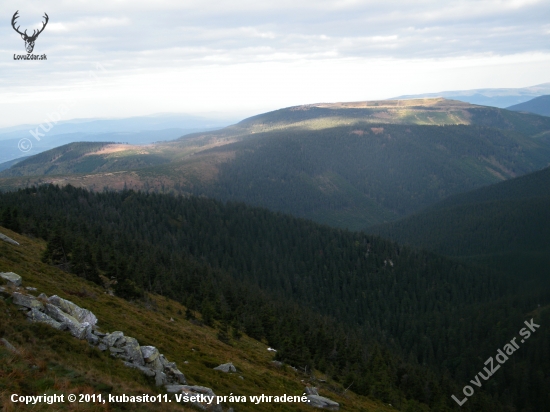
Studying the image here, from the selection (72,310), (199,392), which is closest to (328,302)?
(72,310)

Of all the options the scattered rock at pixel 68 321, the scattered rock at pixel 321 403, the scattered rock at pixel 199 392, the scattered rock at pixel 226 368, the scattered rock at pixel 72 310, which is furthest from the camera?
the scattered rock at pixel 321 403

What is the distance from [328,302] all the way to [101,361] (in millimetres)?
161600

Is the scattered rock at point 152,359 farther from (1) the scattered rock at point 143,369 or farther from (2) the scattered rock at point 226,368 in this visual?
(2) the scattered rock at point 226,368

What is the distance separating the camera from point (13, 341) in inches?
958

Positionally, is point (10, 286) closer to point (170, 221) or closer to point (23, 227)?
point (23, 227)

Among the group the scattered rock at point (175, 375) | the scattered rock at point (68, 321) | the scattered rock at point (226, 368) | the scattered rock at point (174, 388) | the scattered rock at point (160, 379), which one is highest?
the scattered rock at point (68, 321)

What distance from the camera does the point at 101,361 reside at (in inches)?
1069

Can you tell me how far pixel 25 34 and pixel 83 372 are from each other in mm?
57755

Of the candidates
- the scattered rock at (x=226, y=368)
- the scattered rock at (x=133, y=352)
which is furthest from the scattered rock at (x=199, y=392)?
the scattered rock at (x=226, y=368)

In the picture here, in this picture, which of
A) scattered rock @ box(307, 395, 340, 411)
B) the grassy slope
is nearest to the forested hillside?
the grassy slope

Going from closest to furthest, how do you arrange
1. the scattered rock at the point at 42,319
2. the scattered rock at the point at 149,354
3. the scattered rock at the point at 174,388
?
1. the scattered rock at the point at 174,388
2. the scattered rock at the point at 42,319
3. the scattered rock at the point at 149,354

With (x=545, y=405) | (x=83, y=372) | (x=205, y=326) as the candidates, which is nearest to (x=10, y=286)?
(x=83, y=372)

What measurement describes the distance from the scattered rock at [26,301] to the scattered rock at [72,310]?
8.28 feet

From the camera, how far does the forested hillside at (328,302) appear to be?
72750mm
